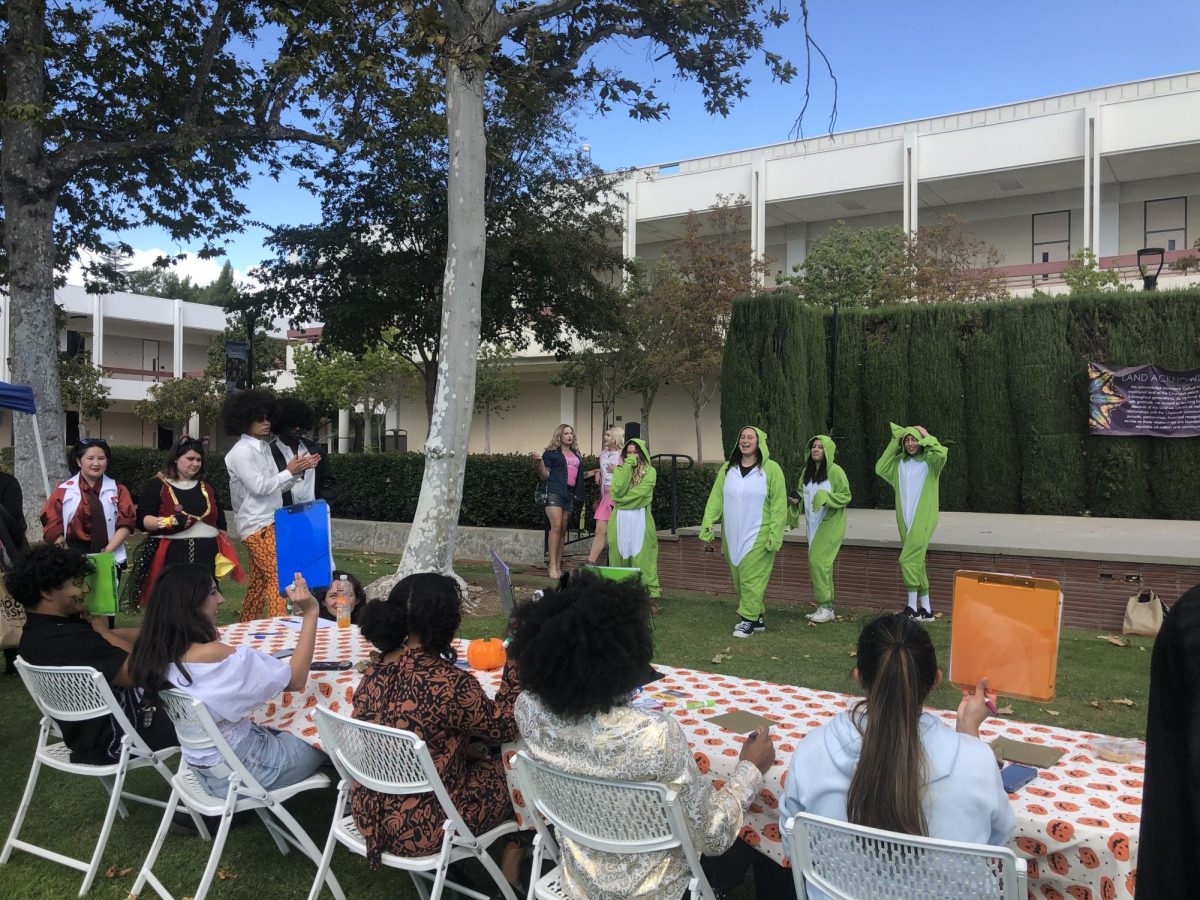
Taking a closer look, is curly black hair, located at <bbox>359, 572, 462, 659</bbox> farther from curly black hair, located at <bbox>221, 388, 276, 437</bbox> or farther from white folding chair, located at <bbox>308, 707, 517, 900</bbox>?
curly black hair, located at <bbox>221, 388, 276, 437</bbox>

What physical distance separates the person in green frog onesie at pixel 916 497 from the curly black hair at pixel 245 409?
16.2ft

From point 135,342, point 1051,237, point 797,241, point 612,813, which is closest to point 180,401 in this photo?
point 135,342

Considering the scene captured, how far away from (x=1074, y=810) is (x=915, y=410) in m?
12.5

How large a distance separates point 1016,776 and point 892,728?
1.87ft

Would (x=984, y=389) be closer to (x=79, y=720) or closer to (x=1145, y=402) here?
(x=1145, y=402)

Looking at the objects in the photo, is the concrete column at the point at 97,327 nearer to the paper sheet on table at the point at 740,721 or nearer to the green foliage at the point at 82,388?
the green foliage at the point at 82,388

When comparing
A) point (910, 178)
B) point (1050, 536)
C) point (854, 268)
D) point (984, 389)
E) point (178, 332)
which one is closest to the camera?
point (1050, 536)

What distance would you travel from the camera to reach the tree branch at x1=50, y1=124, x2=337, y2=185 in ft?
31.5

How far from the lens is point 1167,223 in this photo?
81.4ft

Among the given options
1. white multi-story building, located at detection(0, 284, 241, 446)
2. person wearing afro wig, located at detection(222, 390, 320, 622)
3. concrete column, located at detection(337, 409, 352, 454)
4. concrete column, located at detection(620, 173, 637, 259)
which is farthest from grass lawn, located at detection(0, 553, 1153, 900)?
white multi-story building, located at detection(0, 284, 241, 446)

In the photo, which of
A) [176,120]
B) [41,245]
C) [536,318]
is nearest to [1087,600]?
[536,318]

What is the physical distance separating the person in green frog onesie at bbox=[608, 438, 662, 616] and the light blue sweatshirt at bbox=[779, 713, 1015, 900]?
5.74m

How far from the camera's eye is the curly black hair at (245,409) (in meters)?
5.27

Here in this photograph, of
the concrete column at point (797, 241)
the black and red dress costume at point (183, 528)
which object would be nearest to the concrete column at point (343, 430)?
the concrete column at point (797, 241)
